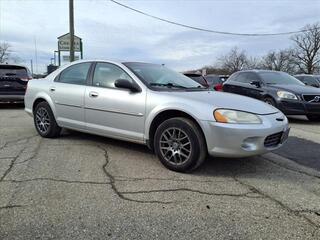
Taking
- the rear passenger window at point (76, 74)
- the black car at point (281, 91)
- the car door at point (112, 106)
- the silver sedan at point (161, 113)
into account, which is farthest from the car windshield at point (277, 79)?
the car door at point (112, 106)

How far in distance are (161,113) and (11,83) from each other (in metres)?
9.14

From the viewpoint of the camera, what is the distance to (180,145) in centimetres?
496

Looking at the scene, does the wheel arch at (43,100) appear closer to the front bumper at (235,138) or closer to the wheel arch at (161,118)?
the wheel arch at (161,118)

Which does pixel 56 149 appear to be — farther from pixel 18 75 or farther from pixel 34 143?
pixel 18 75

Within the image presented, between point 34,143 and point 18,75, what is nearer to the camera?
point 34,143

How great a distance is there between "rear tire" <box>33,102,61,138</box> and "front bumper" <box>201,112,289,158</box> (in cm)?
324

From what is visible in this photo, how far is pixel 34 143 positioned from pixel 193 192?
138 inches

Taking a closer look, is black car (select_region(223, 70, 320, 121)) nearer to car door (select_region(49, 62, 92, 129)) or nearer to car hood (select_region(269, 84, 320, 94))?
car hood (select_region(269, 84, 320, 94))

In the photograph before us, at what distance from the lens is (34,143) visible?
6.67 m

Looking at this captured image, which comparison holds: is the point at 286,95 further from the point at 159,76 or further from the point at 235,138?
the point at 235,138

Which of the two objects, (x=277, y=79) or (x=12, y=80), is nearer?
(x=277, y=79)

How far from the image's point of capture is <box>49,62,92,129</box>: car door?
249 inches

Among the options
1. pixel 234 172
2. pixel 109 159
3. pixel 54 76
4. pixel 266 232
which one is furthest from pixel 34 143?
pixel 266 232

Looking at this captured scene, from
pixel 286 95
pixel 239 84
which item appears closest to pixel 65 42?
pixel 239 84
